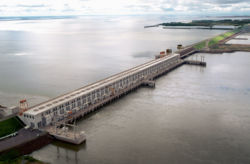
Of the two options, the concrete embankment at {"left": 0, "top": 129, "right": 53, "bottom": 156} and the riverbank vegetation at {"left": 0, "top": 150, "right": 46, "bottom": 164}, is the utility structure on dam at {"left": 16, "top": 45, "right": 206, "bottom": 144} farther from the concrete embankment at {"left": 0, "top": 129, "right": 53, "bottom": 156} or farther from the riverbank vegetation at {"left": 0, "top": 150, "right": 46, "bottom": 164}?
the riverbank vegetation at {"left": 0, "top": 150, "right": 46, "bottom": 164}

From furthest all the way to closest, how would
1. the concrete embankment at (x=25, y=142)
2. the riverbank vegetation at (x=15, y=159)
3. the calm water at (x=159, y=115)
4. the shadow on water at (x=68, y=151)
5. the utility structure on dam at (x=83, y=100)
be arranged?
the utility structure on dam at (x=83, y=100) → the calm water at (x=159, y=115) → the shadow on water at (x=68, y=151) → the concrete embankment at (x=25, y=142) → the riverbank vegetation at (x=15, y=159)

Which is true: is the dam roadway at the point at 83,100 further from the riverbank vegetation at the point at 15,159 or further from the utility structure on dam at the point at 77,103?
the riverbank vegetation at the point at 15,159

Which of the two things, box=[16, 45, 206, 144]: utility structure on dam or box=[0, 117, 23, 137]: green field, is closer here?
Answer: box=[0, 117, 23, 137]: green field

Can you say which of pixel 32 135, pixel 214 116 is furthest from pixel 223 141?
pixel 32 135

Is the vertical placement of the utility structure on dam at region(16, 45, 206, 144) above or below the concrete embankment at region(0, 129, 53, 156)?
above

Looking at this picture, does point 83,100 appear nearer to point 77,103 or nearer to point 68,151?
point 77,103

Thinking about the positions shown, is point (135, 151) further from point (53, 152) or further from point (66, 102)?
point (66, 102)

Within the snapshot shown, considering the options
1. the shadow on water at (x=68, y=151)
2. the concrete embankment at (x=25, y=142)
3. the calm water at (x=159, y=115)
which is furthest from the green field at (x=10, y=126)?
the shadow on water at (x=68, y=151)

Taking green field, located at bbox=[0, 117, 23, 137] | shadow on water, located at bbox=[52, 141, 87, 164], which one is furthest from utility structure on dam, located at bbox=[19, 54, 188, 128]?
shadow on water, located at bbox=[52, 141, 87, 164]
